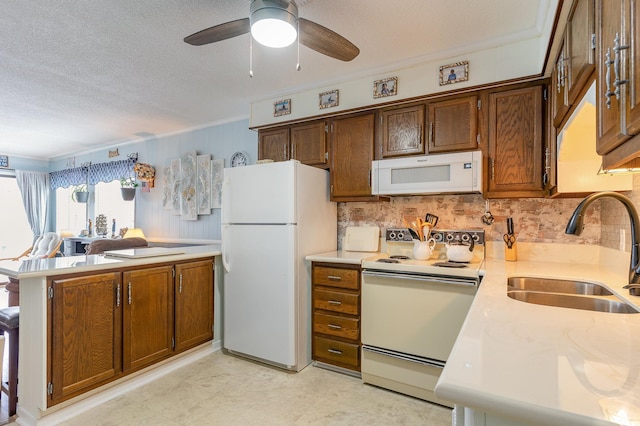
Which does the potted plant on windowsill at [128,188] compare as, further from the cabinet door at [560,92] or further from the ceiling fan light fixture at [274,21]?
the cabinet door at [560,92]

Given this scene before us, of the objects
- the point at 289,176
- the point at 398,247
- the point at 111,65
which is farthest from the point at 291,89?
the point at 398,247

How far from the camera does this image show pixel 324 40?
1826mm

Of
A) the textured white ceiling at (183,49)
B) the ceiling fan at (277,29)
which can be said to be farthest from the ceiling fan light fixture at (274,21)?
the textured white ceiling at (183,49)

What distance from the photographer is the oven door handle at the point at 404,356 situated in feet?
7.03

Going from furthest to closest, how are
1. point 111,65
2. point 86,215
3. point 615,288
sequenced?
point 86,215
point 111,65
point 615,288

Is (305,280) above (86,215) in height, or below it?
below

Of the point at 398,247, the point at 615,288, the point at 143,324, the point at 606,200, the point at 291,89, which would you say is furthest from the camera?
the point at 291,89

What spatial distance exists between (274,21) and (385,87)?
1359 mm

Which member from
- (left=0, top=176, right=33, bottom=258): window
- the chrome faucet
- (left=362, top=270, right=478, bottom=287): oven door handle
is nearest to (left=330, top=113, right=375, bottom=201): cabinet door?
(left=362, top=270, right=478, bottom=287): oven door handle

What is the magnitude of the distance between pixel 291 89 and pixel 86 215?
199 inches

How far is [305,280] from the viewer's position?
2.71 m

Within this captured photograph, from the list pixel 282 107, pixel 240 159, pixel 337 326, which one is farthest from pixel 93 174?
pixel 337 326

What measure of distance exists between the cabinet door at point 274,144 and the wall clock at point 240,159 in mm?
647

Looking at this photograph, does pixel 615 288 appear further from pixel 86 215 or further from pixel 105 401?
pixel 86 215
